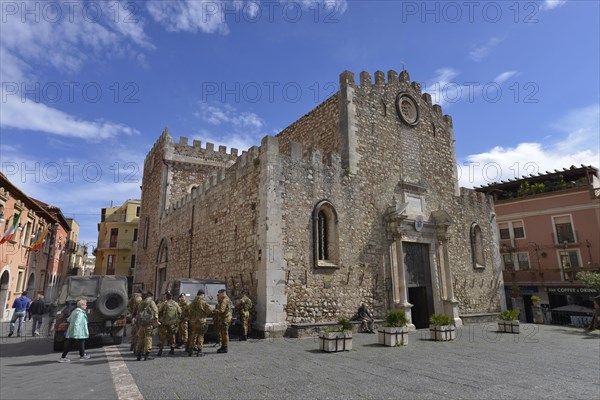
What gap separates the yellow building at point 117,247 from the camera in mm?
38562

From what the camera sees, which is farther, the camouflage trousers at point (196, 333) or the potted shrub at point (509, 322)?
the potted shrub at point (509, 322)

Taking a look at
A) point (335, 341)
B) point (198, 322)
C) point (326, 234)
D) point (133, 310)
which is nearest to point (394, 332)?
point (335, 341)

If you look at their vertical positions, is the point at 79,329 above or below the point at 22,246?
below

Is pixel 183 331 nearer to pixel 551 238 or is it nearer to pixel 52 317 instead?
pixel 52 317

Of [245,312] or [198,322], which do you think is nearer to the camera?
[198,322]

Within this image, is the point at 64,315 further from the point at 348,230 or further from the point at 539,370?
the point at 539,370

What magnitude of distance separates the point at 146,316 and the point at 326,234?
6.71 meters

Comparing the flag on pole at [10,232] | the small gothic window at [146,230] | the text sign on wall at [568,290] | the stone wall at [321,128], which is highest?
the stone wall at [321,128]

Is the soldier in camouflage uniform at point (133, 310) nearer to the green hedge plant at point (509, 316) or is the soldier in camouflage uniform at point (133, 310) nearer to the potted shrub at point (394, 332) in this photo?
the potted shrub at point (394, 332)

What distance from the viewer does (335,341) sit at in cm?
870

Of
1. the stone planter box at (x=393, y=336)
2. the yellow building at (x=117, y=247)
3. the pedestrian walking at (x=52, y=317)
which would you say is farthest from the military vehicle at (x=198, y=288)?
the yellow building at (x=117, y=247)

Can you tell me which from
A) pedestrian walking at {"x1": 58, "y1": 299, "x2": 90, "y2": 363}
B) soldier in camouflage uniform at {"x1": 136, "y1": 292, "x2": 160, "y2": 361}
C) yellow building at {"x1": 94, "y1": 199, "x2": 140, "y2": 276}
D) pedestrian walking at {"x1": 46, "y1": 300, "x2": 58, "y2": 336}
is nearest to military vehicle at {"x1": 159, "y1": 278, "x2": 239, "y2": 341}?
soldier in camouflage uniform at {"x1": 136, "y1": 292, "x2": 160, "y2": 361}

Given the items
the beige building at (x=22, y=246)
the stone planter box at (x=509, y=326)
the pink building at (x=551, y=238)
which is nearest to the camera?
the stone planter box at (x=509, y=326)

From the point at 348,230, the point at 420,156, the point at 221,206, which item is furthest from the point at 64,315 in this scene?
the point at 420,156
